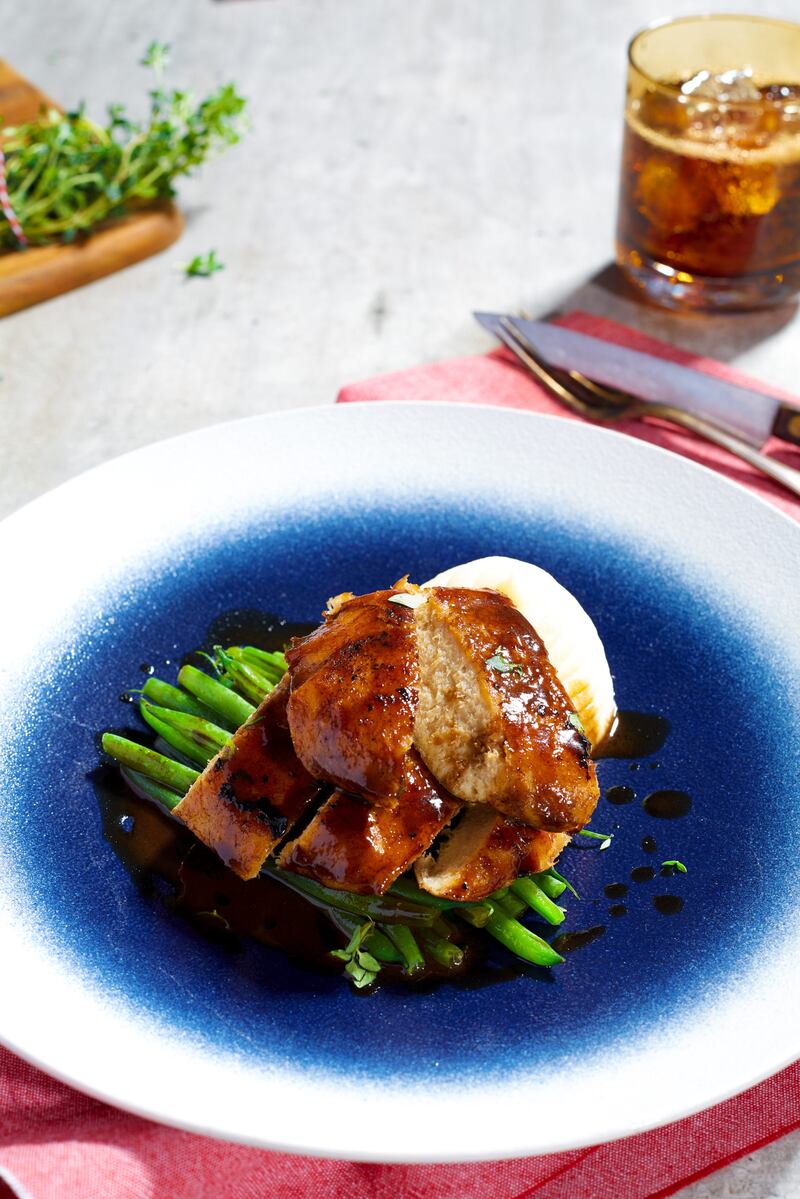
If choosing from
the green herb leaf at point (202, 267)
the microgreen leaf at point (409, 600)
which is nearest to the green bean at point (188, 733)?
the microgreen leaf at point (409, 600)

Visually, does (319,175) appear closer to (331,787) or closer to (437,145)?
(437,145)

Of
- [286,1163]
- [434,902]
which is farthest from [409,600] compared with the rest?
[286,1163]

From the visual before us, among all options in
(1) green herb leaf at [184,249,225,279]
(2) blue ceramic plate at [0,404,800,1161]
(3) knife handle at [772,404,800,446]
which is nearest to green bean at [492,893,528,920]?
(2) blue ceramic plate at [0,404,800,1161]

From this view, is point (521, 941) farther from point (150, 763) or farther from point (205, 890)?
point (150, 763)

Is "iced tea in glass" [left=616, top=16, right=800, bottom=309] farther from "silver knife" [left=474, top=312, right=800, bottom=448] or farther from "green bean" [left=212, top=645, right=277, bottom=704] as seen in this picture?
"green bean" [left=212, top=645, right=277, bottom=704]

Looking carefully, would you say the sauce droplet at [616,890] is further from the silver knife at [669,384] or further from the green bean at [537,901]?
the silver knife at [669,384]

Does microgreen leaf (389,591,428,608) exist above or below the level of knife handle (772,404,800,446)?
above
